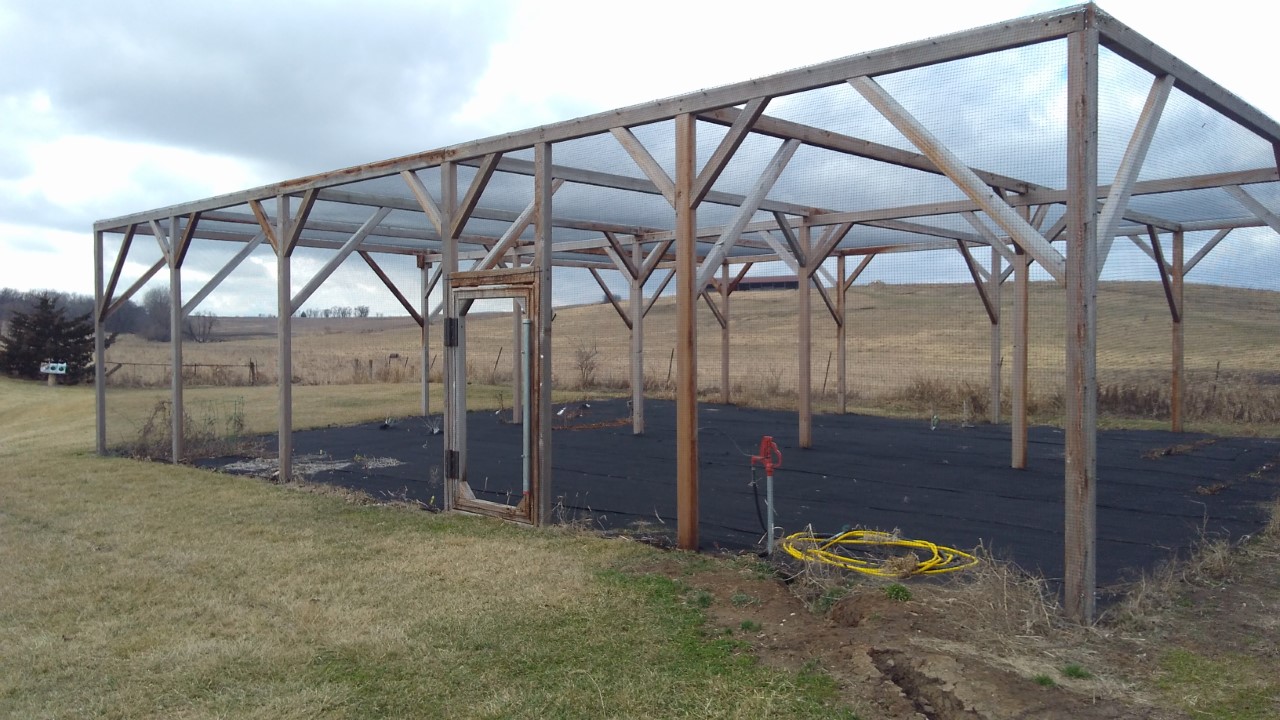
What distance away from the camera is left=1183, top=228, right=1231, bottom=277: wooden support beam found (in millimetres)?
10531

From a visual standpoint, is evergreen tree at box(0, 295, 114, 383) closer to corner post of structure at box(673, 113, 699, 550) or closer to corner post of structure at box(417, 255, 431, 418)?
corner post of structure at box(417, 255, 431, 418)

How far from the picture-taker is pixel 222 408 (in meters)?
14.6

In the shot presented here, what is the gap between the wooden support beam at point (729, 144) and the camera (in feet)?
16.9

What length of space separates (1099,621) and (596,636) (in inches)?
89.9

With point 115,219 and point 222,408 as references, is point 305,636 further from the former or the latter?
point 222,408

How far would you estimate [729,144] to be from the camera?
5.24 meters

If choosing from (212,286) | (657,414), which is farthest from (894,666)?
(657,414)

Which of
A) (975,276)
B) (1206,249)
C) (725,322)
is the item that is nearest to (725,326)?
(725,322)

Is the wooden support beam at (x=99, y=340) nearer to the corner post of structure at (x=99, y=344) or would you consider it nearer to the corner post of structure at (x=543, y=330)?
the corner post of structure at (x=99, y=344)

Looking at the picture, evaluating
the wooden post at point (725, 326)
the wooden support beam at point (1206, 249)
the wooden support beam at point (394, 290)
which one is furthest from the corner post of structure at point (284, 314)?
the wooden support beam at point (1206, 249)

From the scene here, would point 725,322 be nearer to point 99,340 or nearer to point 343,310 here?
point 99,340

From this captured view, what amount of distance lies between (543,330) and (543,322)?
0.06 meters

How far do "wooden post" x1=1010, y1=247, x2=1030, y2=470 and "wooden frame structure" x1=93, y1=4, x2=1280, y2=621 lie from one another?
2 centimetres

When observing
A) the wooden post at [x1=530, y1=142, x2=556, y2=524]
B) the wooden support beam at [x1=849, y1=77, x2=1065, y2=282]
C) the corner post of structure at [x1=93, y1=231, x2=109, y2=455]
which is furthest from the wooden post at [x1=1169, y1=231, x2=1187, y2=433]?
the corner post of structure at [x1=93, y1=231, x2=109, y2=455]
